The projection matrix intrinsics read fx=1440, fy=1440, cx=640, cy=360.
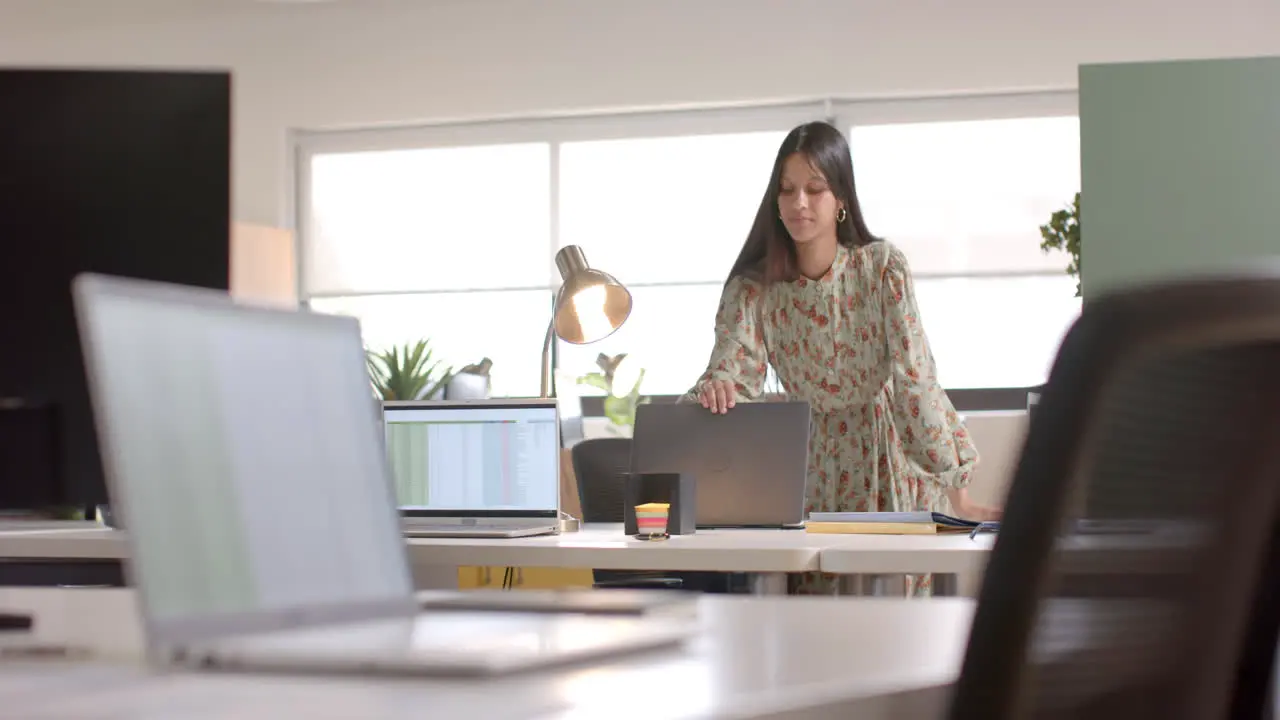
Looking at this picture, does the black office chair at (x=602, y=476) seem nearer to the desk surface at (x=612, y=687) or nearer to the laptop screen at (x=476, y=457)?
the laptop screen at (x=476, y=457)

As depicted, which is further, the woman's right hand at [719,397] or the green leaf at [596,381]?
the green leaf at [596,381]

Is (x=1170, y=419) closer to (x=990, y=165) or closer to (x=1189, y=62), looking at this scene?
(x=1189, y=62)

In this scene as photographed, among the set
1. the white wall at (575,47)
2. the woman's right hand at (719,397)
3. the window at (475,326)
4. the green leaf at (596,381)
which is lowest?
the woman's right hand at (719,397)

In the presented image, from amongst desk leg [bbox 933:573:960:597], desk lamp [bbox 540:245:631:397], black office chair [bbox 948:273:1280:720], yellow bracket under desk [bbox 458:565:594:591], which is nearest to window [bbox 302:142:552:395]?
yellow bracket under desk [bbox 458:565:594:591]

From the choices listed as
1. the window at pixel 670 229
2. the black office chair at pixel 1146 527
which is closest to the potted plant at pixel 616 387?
the window at pixel 670 229

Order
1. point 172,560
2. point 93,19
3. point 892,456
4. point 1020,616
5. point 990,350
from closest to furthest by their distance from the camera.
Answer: point 1020,616 < point 172,560 < point 892,456 < point 990,350 < point 93,19

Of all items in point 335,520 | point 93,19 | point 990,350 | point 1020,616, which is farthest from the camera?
point 93,19

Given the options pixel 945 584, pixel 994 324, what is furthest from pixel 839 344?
pixel 994 324

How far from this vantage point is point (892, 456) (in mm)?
3256

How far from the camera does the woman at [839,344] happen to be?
3.21 metres

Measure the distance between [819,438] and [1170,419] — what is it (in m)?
2.68

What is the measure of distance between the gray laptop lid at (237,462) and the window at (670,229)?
611 cm

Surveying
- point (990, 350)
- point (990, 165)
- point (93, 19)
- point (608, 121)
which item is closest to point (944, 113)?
point (990, 165)

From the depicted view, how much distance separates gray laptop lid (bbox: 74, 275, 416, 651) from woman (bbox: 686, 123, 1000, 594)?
2.25m
